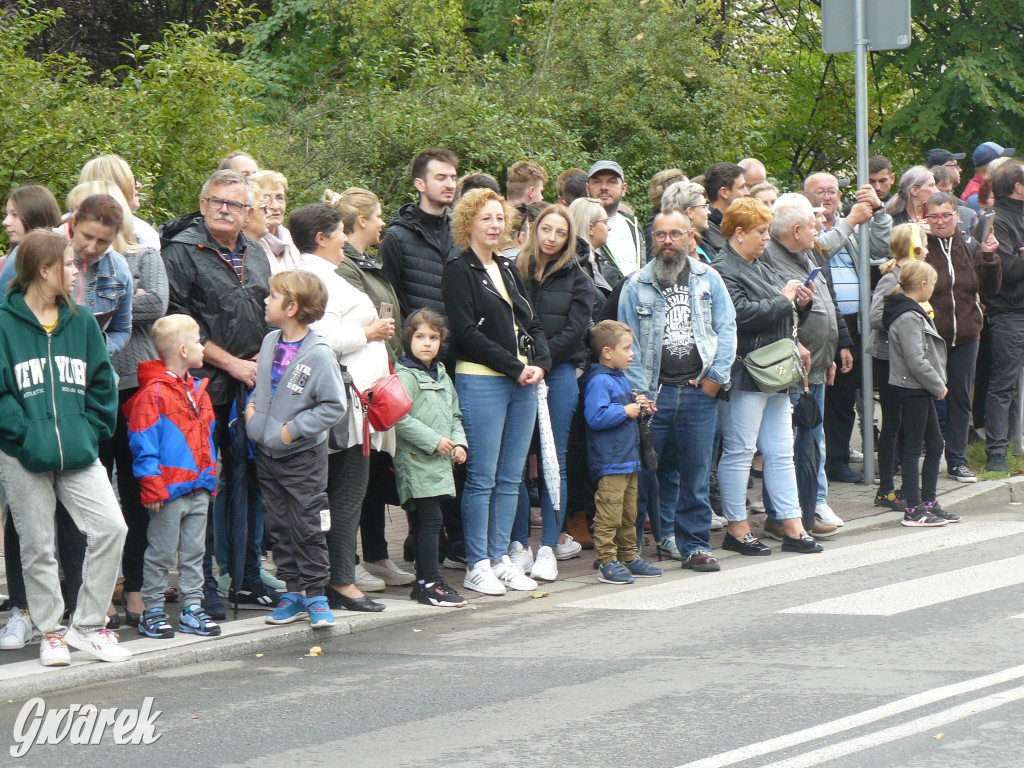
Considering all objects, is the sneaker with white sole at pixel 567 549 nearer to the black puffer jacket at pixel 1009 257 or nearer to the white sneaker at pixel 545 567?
the white sneaker at pixel 545 567

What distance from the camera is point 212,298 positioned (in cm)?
761

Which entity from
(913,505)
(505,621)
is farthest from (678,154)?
(505,621)

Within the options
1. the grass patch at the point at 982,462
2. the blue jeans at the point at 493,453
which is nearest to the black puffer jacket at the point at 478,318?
the blue jeans at the point at 493,453

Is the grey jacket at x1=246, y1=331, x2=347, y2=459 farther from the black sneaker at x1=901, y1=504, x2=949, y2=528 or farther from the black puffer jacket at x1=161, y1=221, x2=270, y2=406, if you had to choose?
the black sneaker at x1=901, y1=504, x2=949, y2=528

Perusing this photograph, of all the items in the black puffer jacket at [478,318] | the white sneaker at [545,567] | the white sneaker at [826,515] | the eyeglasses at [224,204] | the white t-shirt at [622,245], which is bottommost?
the white sneaker at [826,515]

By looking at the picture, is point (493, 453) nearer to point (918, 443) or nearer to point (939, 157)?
point (918, 443)

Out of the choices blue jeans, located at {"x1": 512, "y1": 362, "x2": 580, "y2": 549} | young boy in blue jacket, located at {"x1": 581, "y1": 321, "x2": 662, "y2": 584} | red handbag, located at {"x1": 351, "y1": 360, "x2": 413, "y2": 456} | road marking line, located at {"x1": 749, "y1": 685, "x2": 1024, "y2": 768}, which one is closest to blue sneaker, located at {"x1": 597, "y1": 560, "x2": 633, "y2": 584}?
young boy in blue jacket, located at {"x1": 581, "y1": 321, "x2": 662, "y2": 584}

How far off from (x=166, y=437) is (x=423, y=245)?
245 cm

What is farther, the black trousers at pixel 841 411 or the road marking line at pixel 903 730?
the black trousers at pixel 841 411

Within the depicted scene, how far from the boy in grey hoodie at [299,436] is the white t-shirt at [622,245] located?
341 centimetres

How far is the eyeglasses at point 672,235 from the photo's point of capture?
8820 millimetres

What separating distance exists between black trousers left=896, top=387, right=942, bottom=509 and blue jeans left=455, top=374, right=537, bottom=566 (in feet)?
10.4

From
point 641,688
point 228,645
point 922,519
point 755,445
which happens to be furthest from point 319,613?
point 922,519

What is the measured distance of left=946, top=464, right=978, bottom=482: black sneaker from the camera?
11.4m
